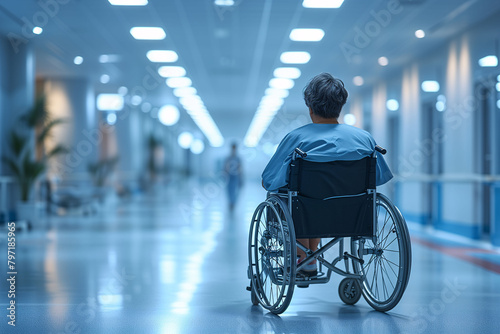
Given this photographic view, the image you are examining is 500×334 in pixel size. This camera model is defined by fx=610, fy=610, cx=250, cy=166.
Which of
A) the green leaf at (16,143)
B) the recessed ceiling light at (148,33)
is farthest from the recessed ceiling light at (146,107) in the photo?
the recessed ceiling light at (148,33)

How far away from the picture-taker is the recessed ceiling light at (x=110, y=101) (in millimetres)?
16781

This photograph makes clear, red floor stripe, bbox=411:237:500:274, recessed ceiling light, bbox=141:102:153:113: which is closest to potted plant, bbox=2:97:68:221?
red floor stripe, bbox=411:237:500:274

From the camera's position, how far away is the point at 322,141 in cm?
287

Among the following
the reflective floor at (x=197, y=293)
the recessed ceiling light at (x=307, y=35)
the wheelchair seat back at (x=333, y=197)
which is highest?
the recessed ceiling light at (x=307, y=35)

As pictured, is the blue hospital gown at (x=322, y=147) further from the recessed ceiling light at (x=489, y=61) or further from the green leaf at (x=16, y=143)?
the green leaf at (x=16, y=143)

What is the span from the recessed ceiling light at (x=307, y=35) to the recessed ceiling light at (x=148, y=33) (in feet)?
5.74

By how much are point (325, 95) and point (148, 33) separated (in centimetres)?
560

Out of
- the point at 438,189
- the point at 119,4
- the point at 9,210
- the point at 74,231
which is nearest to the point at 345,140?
the point at 119,4

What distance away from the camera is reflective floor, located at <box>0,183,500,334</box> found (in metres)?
2.79

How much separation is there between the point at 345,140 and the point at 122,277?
6.91ft

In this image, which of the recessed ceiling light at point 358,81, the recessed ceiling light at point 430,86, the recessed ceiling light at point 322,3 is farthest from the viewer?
the recessed ceiling light at point 358,81

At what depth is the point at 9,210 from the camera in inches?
360

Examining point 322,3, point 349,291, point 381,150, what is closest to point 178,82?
point 322,3

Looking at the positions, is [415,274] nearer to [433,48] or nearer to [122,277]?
[122,277]
